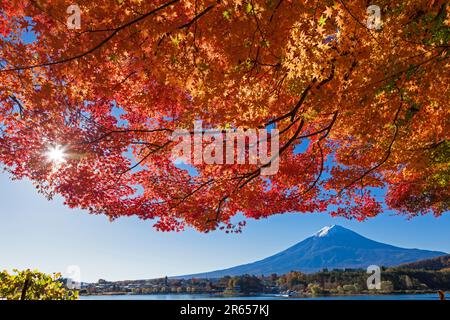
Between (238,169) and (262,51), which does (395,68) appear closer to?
(262,51)

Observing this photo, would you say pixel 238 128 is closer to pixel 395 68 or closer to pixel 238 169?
pixel 238 169

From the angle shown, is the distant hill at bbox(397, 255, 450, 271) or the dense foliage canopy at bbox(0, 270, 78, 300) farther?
the distant hill at bbox(397, 255, 450, 271)

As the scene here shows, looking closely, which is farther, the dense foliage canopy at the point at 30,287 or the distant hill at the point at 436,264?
the distant hill at the point at 436,264

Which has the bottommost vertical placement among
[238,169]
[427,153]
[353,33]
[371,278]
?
[371,278]

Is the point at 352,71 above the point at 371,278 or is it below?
above

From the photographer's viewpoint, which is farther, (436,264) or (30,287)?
(436,264)
